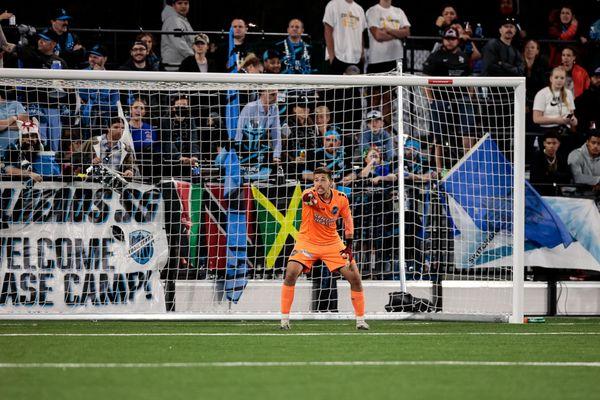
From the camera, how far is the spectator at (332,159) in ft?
43.8

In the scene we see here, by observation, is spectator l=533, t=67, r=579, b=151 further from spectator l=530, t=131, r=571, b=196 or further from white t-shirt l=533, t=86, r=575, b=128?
spectator l=530, t=131, r=571, b=196

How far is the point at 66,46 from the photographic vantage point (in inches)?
596

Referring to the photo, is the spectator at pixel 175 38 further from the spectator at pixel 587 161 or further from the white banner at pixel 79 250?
the spectator at pixel 587 161

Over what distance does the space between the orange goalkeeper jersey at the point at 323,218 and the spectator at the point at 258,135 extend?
5.27 feet

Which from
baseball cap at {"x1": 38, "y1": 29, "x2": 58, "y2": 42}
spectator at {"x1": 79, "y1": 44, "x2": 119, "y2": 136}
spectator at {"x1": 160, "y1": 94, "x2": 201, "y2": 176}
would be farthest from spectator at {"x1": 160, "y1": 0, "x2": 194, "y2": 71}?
spectator at {"x1": 160, "y1": 94, "x2": 201, "y2": 176}

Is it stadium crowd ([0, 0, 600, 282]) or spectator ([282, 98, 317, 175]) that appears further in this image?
spectator ([282, 98, 317, 175])

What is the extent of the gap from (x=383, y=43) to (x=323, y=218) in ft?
17.9

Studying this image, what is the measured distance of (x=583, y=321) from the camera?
13.2 metres

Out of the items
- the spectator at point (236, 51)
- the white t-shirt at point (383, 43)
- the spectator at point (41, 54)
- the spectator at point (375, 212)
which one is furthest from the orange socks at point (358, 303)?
the white t-shirt at point (383, 43)

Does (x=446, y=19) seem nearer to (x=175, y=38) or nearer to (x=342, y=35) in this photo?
(x=342, y=35)

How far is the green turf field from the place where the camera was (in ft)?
22.7

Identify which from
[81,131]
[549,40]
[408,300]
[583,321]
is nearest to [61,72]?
[81,131]

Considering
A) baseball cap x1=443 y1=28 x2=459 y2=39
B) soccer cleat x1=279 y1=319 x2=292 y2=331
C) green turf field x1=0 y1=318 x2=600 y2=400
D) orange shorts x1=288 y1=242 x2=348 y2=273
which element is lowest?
soccer cleat x1=279 y1=319 x2=292 y2=331

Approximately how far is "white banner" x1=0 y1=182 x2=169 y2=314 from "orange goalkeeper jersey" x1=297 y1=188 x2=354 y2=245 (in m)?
2.07
